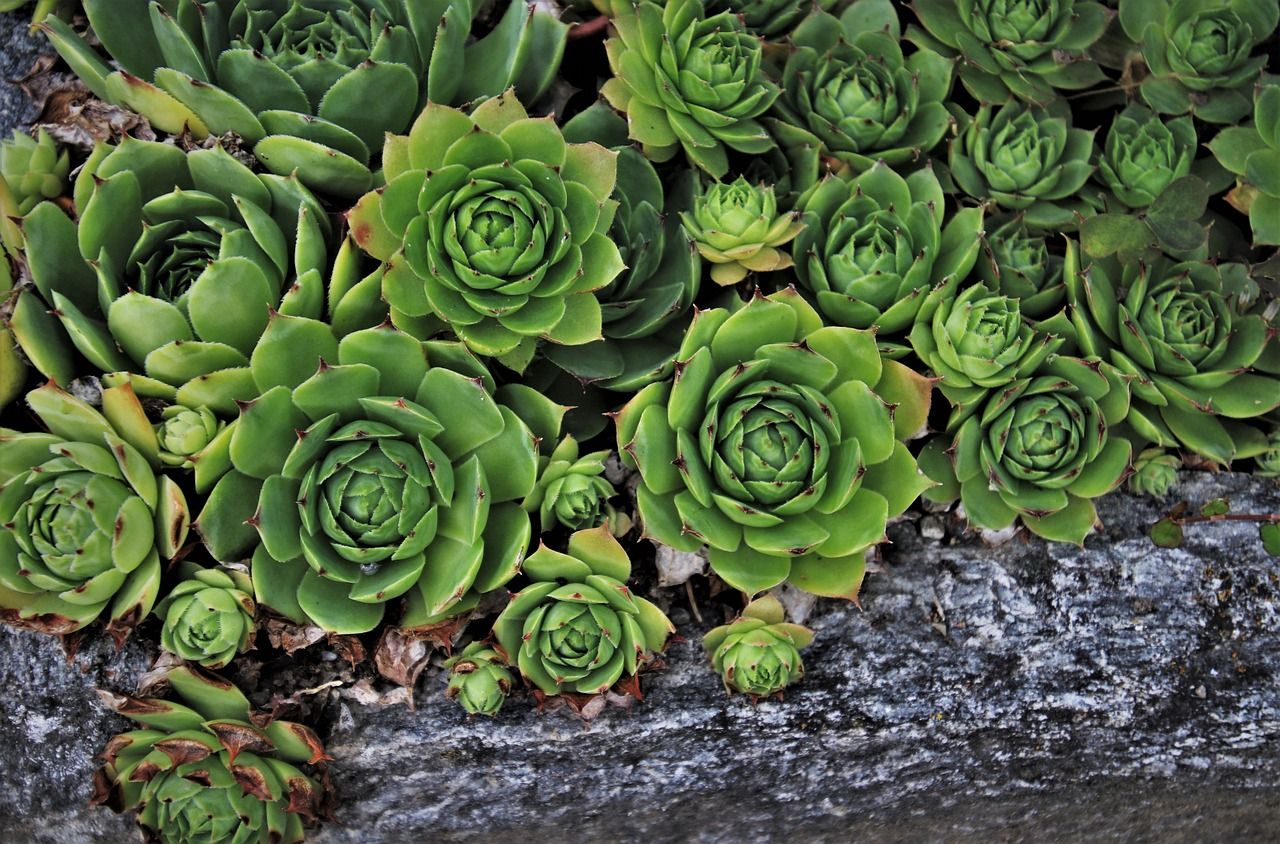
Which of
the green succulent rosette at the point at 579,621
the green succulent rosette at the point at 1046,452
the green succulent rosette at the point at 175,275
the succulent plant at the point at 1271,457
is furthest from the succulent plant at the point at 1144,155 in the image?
the green succulent rosette at the point at 175,275

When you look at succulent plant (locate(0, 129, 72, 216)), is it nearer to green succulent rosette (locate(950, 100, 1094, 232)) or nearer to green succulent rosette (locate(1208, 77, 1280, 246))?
green succulent rosette (locate(950, 100, 1094, 232))

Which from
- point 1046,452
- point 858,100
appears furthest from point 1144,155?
point 1046,452

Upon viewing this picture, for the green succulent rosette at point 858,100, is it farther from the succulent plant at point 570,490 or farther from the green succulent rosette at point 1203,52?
the succulent plant at point 570,490

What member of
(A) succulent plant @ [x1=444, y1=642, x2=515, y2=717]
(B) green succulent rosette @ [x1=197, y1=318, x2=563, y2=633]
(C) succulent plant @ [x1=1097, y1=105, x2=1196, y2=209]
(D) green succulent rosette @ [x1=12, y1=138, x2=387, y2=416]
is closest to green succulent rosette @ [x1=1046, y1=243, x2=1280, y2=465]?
(C) succulent plant @ [x1=1097, y1=105, x2=1196, y2=209]

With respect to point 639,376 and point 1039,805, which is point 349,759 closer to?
point 639,376

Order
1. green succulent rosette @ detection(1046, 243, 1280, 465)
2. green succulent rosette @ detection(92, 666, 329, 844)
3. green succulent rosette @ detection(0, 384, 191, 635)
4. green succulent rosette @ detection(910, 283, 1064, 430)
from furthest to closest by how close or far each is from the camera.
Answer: green succulent rosette @ detection(1046, 243, 1280, 465)
green succulent rosette @ detection(910, 283, 1064, 430)
green succulent rosette @ detection(92, 666, 329, 844)
green succulent rosette @ detection(0, 384, 191, 635)

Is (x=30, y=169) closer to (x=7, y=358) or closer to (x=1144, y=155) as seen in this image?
(x=7, y=358)

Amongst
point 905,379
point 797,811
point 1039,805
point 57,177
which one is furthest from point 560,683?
point 57,177
